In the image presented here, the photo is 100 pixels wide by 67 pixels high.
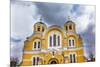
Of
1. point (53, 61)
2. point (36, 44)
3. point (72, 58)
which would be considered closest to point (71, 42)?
point (72, 58)

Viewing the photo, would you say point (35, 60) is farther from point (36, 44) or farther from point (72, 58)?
point (72, 58)

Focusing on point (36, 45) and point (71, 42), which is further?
point (71, 42)

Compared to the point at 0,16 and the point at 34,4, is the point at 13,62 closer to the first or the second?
the point at 0,16

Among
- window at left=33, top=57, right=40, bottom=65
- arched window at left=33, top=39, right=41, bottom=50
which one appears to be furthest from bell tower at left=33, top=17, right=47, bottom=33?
window at left=33, top=57, right=40, bottom=65

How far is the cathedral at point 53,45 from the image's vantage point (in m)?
2.63

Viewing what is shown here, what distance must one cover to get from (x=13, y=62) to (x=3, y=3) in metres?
0.77

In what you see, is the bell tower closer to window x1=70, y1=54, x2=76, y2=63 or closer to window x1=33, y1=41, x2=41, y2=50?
window x1=33, y1=41, x2=41, y2=50

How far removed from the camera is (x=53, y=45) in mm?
2725

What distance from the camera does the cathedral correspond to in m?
2.63

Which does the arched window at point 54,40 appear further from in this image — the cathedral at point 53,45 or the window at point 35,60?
the window at point 35,60

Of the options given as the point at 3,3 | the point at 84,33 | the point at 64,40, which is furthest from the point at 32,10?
the point at 84,33

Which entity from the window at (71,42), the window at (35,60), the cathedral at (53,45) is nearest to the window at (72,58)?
the cathedral at (53,45)

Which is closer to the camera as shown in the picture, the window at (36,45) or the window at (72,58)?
the window at (36,45)

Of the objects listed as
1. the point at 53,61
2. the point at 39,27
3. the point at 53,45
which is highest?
the point at 39,27
